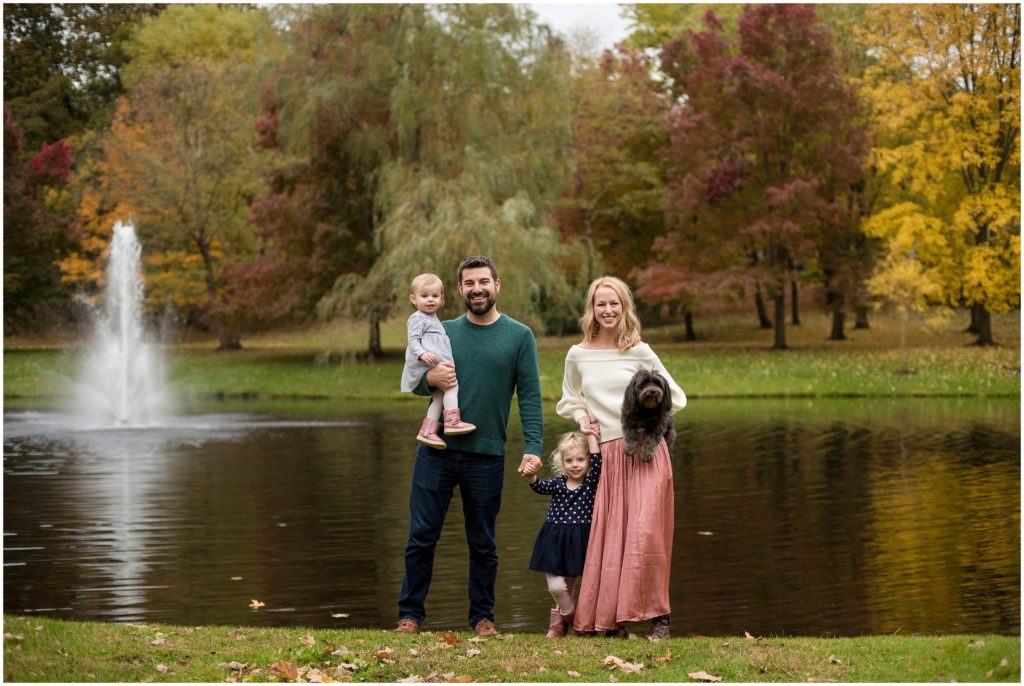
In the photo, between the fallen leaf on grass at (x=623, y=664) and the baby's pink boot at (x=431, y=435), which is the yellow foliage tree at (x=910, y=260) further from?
the fallen leaf on grass at (x=623, y=664)

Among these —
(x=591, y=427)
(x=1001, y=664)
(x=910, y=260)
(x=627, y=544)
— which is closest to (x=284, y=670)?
(x=627, y=544)

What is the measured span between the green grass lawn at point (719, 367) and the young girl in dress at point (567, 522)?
18.4 metres

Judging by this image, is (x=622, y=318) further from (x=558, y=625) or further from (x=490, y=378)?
(x=558, y=625)

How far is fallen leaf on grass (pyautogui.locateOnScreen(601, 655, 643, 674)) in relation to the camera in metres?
5.55

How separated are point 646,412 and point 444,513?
118cm

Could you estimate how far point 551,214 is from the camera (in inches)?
1241

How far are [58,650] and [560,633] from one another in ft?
7.80

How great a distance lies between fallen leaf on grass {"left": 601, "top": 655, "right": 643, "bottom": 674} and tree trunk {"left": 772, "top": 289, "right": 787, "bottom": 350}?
26.5 metres

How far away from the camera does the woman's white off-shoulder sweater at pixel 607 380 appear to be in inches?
253

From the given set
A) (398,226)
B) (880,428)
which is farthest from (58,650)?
(398,226)

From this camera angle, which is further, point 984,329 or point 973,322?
point 973,322

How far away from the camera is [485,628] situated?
6469 millimetres

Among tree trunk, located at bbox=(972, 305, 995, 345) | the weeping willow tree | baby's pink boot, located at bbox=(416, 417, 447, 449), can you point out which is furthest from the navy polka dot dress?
tree trunk, located at bbox=(972, 305, 995, 345)

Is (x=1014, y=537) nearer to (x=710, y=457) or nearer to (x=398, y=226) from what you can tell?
(x=710, y=457)
